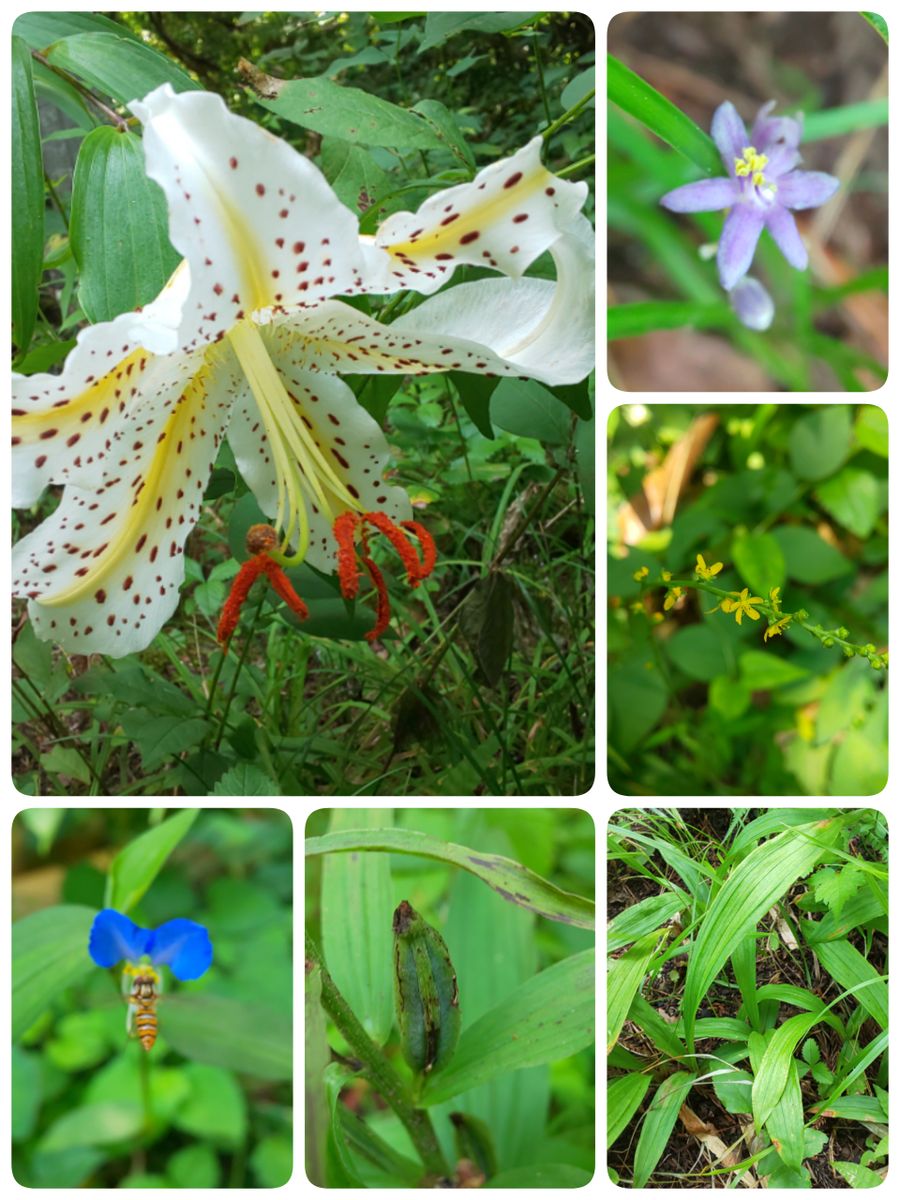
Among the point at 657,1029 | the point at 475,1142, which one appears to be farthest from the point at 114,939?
the point at 657,1029

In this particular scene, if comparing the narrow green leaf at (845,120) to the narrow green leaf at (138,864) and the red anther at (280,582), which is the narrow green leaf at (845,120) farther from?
the narrow green leaf at (138,864)

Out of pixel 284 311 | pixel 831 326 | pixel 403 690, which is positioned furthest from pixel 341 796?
pixel 831 326

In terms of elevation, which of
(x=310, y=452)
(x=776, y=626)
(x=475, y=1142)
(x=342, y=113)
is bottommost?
(x=475, y=1142)

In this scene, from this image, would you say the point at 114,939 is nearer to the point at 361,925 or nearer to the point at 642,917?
the point at 361,925

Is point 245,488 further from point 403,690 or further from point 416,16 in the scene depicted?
point 416,16

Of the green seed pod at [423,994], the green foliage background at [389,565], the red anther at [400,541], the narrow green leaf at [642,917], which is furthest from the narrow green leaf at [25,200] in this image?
the narrow green leaf at [642,917]
